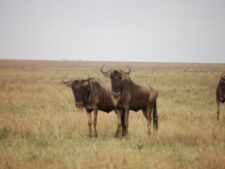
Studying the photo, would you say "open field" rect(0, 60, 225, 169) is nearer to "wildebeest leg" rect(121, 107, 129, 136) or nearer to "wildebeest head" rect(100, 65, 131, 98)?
"wildebeest leg" rect(121, 107, 129, 136)

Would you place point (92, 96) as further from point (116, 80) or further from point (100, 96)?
point (116, 80)

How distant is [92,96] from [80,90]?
0.61 metres

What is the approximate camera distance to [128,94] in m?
11.0

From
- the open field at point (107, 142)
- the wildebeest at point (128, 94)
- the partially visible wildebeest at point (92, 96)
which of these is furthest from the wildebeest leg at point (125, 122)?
the open field at point (107, 142)

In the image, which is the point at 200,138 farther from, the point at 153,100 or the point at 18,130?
the point at 18,130

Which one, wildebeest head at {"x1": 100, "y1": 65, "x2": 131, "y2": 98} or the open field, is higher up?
wildebeest head at {"x1": 100, "y1": 65, "x2": 131, "y2": 98}

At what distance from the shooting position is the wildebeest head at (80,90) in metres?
10.6

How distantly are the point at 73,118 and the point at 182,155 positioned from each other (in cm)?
572

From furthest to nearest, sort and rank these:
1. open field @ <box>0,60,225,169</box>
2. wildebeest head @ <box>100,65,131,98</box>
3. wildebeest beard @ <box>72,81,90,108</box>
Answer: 1. wildebeest beard @ <box>72,81,90,108</box>
2. wildebeest head @ <box>100,65,131,98</box>
3. open field @ <box>0,60,225,169</box>

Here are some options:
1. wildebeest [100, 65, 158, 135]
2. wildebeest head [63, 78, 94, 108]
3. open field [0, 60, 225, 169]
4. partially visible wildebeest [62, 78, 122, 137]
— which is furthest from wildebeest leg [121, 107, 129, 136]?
wildebeest head [63, 78, 94, 108]

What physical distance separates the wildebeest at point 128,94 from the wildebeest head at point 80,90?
0.71 m

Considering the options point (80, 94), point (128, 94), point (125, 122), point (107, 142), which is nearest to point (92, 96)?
point (80, 94)

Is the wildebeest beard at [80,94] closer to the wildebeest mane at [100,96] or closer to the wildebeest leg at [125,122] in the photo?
the wildebeest mane at [100,96]

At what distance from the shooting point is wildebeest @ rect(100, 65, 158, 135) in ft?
34.1
